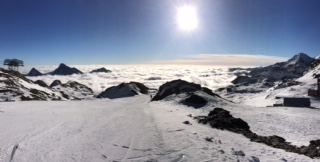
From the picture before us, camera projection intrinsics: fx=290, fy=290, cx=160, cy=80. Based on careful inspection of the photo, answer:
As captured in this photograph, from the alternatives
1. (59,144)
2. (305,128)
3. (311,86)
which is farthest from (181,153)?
(311,86)

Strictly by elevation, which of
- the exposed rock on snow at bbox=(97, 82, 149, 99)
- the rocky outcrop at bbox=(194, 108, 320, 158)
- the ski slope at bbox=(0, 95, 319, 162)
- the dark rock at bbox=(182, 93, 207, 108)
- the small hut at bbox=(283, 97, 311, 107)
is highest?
the ski slope at bbox=(0, 95, 319, 162)

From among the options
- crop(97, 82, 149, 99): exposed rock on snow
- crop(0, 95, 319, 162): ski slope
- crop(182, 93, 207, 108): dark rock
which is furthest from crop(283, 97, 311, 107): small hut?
crop(97, 82, 149, 99): exposed rock on snow

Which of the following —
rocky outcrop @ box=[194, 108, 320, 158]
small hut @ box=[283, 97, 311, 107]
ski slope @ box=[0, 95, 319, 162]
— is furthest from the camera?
small hut @ box=[283, 97, 311, 107]

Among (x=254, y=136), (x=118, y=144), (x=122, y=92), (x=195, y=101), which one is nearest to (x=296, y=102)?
(x=195, y=101)

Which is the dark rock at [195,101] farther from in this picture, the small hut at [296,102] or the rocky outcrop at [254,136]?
the small hut at [296,102]

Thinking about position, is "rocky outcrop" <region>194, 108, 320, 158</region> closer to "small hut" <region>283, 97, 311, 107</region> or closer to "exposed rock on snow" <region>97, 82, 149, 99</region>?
"small hut" <region>283, 97, 311, 107</region>

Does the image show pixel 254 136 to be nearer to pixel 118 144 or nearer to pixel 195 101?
pixel 118 144

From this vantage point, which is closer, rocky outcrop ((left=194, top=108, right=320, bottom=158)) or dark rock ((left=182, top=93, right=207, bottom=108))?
rocky outcrop ((left=194, top=108, right=320, bottom=158))

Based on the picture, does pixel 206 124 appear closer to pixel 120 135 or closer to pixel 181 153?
pixel 120 135
